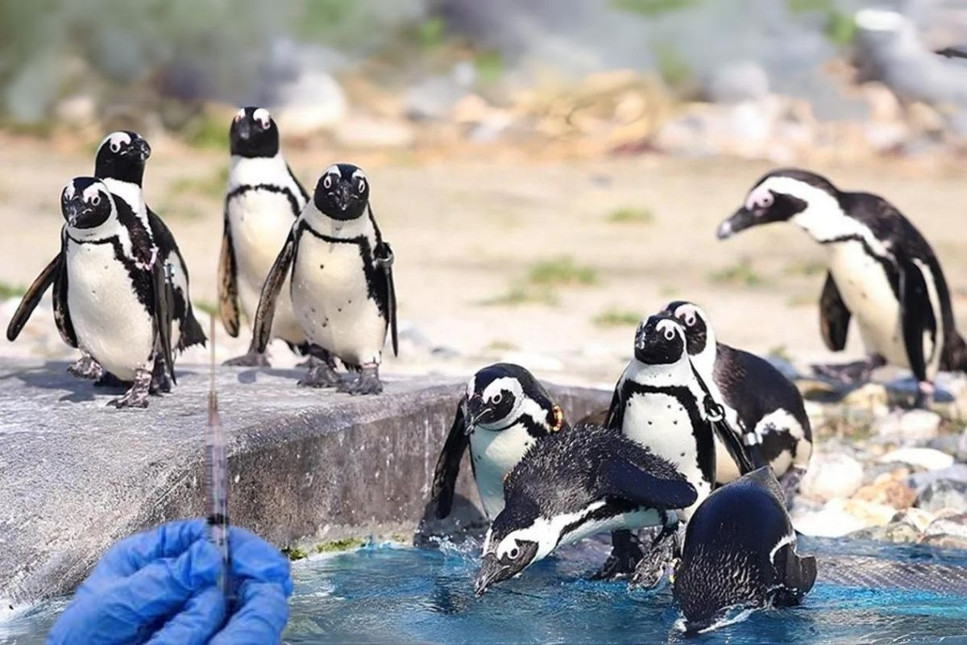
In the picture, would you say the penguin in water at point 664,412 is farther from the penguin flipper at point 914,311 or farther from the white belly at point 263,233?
the penguin flipper at point 914,311

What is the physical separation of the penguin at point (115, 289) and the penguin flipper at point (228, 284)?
0.85 meters

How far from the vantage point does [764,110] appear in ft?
47.4

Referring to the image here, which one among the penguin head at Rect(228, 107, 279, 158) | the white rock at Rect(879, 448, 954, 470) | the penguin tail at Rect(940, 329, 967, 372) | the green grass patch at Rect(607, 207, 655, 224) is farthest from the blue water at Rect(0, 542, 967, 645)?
the green grass patch at Rect(607, 207, 655, 224)

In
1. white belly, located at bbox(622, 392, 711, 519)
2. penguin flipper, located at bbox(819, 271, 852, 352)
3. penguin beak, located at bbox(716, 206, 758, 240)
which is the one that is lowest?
white belly, located at bbox(622, 392, 711, 519)

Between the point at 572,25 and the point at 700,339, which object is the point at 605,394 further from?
the point at 572,25

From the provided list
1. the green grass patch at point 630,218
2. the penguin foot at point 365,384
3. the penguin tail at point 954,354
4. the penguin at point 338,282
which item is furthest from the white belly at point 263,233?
the green grass patch at point 630,218

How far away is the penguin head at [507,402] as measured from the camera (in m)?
4.27

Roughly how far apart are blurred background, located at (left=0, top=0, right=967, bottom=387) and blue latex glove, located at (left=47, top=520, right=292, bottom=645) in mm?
7985

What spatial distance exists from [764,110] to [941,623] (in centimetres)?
1086

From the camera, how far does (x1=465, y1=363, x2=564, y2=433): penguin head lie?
4.27m

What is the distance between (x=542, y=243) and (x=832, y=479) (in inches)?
237

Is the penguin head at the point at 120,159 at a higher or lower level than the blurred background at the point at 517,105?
lower

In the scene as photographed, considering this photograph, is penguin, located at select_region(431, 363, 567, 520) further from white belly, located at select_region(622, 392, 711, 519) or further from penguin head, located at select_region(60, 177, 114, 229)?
penguin head, located at select_region(60, 177, 114, 229)

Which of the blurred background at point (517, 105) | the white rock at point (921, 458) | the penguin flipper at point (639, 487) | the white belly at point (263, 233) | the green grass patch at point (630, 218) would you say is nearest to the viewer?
the penguin flipper at point (639, 487)
